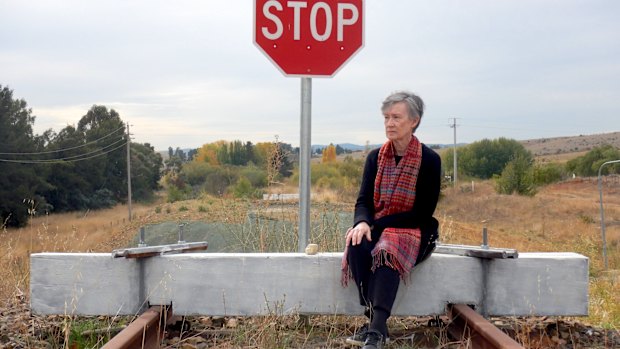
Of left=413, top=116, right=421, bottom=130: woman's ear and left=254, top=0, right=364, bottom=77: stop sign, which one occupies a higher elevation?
left=254, top=0, right=364, bottom=77: stop sign

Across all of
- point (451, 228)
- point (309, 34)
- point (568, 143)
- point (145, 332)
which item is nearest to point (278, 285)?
point (145, 332)

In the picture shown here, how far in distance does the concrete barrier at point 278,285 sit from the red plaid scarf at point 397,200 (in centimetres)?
33

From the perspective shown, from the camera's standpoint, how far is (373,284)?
3.64 metres

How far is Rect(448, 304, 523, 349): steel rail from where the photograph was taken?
3.08 metres

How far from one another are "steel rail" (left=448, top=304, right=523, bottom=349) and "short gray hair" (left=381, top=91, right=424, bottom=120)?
1.25 meters

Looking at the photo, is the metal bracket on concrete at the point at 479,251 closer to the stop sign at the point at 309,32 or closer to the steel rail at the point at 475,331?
the steel rail at the point at 475,331

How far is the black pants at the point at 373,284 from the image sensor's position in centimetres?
349

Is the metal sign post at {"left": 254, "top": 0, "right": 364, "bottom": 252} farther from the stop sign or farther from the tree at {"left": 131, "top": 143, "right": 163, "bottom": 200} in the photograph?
the tree at {"left": 131, "top": 143, "right": 163, "bottom": 200}

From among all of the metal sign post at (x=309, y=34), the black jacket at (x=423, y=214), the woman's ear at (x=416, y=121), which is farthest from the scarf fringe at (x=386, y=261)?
the metal sign post at (x=309, y=34)

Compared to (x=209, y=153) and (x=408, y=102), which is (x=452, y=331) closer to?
(x=408, y=102)

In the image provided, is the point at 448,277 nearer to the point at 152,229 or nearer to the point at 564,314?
the point at 564,314

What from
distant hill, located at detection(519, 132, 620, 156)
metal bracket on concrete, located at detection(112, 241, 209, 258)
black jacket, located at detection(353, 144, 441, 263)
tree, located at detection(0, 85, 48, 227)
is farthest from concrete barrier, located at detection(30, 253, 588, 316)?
distant hill, located at detection(519, 132, 620, 156)

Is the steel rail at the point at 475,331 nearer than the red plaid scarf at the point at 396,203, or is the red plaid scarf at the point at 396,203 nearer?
the steel rail at the point at 475,331

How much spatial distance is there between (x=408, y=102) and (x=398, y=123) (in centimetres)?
15
